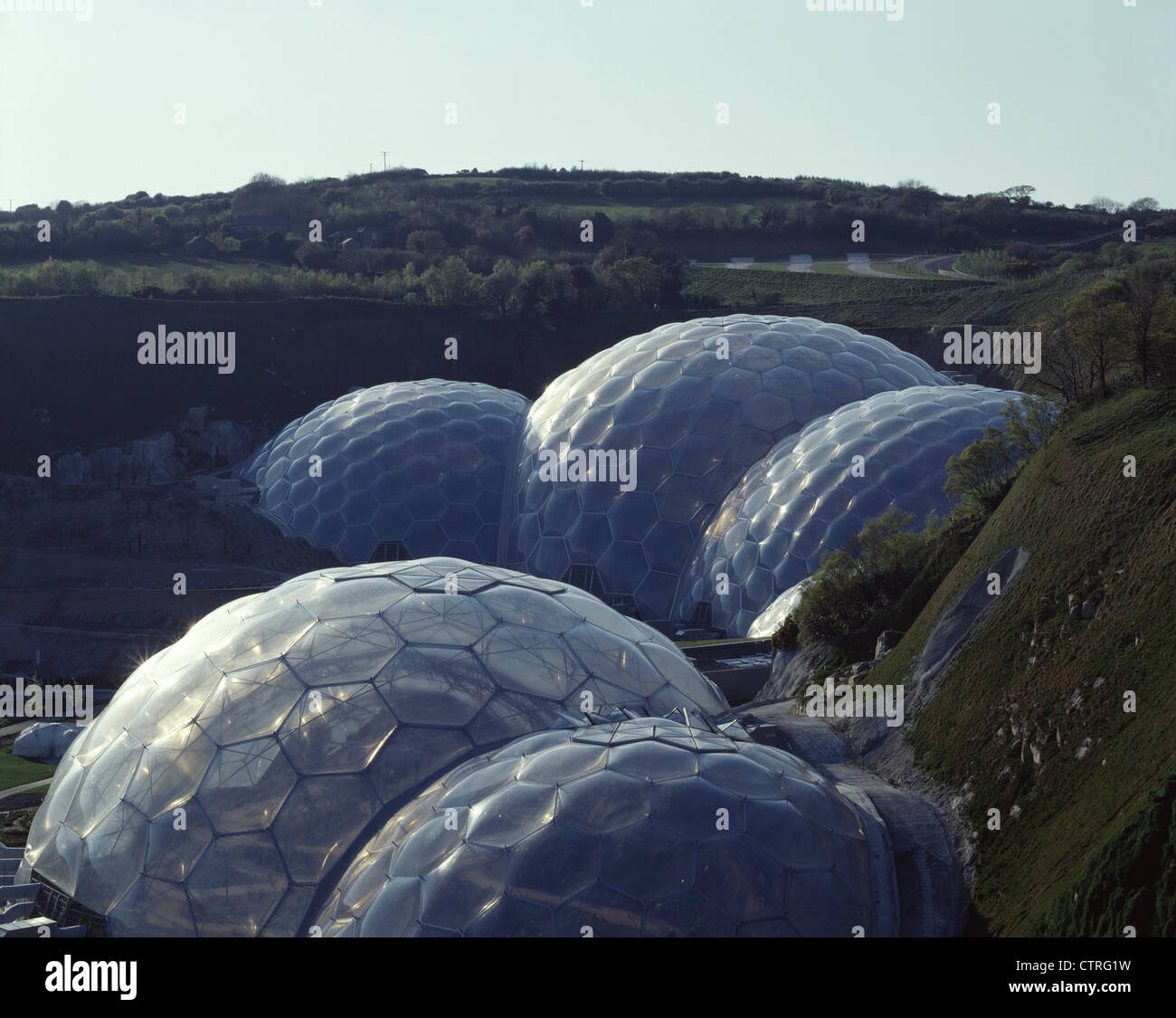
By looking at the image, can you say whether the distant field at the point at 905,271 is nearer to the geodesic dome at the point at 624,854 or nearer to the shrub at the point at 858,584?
the shrub at the point at 858,584

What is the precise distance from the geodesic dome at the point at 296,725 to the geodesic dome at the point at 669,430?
15681mm

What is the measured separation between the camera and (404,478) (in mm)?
38594

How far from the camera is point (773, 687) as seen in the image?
2175 cm

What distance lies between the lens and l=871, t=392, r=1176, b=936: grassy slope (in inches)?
406

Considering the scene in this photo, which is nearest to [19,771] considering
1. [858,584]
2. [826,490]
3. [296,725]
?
[296,725]

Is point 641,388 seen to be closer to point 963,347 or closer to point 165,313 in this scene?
point 963,347

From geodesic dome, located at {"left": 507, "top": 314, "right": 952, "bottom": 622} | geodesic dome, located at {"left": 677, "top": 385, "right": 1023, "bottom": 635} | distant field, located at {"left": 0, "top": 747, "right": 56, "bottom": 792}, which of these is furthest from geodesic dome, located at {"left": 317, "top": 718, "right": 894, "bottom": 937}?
geodesic dome, located at {"left": 507, "top": 314, "right": 952, "bottom": 622}

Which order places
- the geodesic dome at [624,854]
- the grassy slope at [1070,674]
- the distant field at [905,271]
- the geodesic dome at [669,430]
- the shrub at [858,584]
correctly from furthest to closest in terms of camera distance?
the distant field at [905,271]
the geodesic dome at [669,430]
the shrub at [858,584]
the grassy slope at [1070,674]
the geodesic dome at [624,854]

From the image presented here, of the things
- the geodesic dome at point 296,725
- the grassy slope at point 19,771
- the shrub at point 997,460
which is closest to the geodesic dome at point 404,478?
the grassy slope at point 19,771

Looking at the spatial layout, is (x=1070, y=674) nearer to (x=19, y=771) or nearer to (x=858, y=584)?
(x=858, y=584)

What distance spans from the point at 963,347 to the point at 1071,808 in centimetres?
4911

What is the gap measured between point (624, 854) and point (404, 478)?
29.4 metres

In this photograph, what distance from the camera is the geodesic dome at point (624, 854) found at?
32.6 feet
